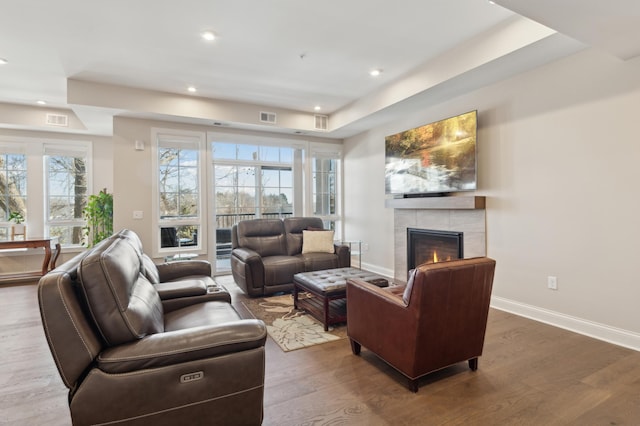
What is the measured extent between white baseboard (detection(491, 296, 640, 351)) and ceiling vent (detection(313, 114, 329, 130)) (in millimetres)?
3869

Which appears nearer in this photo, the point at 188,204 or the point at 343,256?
the point at 343,256

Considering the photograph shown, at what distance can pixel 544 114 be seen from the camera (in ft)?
10.5

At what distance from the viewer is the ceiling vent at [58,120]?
5.29m

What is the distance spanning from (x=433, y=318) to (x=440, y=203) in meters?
2.47

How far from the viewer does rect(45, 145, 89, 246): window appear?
18.7 ft

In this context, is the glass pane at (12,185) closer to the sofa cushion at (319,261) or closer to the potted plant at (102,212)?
the potted plant at (102,212)

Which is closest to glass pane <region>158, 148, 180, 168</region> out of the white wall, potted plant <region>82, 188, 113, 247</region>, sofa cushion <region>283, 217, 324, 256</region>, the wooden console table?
potted plant <region>82, 188, 113, 247</region>

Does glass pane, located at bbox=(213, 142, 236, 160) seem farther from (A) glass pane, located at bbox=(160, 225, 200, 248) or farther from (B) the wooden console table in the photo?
(B) the wooden console table

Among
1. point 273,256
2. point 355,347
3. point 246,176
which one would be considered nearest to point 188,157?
point 246,176

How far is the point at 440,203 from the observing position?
4.15m

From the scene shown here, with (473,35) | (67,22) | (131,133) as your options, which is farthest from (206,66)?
(473,35)

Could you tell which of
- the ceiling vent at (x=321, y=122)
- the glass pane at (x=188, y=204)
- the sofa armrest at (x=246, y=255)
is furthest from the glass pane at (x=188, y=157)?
the ceiling vent at (x=321, y=122)

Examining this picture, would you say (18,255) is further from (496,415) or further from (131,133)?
(496,415)

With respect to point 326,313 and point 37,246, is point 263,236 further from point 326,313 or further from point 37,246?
point 37,246
